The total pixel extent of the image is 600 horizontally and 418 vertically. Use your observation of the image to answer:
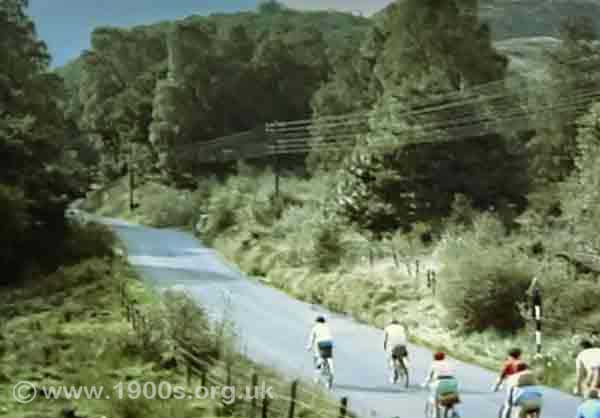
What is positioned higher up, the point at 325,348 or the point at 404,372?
the point at 325,348

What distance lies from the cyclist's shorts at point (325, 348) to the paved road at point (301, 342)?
0.97m

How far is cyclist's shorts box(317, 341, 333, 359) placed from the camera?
20.9 m

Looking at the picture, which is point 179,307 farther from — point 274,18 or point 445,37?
point 274,18

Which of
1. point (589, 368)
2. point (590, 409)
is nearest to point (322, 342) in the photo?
point (589, 368)

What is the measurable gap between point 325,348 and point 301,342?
323 inches

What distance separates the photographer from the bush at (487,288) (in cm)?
2762

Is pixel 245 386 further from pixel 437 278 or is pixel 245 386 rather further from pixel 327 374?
pixel 437 278

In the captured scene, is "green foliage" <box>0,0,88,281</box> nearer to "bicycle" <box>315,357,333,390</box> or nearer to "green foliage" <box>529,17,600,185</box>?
"bicycle" <box>315,357,333,390</box>

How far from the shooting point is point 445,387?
1655cm

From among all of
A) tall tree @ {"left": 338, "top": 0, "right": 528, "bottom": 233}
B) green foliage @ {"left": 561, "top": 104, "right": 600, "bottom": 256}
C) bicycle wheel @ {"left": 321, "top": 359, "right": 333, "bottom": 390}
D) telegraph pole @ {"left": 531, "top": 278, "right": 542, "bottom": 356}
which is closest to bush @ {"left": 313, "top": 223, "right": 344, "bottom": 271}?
tall tree @ {"left": 338, "top": 0, "right": 528, "bottom": 233}

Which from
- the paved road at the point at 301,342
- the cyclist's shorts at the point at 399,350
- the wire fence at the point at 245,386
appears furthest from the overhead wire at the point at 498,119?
the cyclist's shorts at the point at 399,350

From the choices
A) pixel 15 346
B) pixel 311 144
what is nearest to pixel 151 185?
pixel 311 144

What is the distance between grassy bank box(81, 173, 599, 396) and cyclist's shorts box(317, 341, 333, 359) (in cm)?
605

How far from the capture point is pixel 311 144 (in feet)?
230
